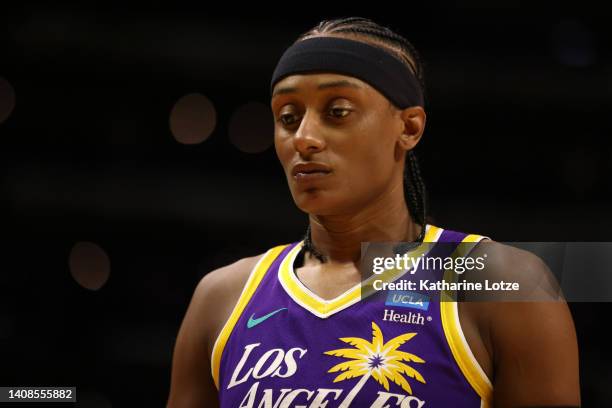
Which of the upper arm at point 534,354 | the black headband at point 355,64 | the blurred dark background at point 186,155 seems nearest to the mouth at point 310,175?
the black headband at point 355,64

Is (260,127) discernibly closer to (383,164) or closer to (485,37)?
(485,37)

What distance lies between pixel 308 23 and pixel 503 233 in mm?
1298

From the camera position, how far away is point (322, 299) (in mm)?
1951

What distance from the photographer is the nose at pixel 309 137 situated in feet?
6.20

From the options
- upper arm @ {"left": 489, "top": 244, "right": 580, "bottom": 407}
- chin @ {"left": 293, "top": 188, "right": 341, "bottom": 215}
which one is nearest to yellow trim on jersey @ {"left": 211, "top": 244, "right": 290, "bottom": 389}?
chin @ {"left": 293, "top": 188, "right": 341, "bottom": 215}

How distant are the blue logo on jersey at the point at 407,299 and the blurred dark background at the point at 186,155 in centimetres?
162

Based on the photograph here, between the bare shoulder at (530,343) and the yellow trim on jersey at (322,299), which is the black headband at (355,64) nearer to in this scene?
the yellow trim on jersey at (322,299)

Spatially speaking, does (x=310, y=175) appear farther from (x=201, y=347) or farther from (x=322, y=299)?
(x=201, y=347)

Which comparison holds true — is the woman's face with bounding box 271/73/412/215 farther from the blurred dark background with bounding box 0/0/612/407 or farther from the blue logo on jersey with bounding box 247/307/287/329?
the blurred dark background with bounding box 0/0/612/407

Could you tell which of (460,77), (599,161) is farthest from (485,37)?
(599,161)

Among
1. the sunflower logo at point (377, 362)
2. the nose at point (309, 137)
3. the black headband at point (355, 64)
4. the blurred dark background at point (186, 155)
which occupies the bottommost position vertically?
the sunflower logo at point (377, 362)

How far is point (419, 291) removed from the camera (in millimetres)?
1881

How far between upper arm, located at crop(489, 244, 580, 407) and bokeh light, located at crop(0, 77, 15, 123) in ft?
8.98

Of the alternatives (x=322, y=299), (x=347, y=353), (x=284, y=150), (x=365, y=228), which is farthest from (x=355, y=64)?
(x=347, y=353)
